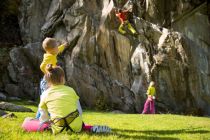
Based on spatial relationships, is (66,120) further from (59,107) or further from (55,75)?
(55,75)

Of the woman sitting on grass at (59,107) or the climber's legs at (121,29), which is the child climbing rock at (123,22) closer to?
the climber's legs at (121,29)

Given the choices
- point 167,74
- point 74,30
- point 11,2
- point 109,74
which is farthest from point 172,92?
point 11,2

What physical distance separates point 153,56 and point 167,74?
2105 millimetres

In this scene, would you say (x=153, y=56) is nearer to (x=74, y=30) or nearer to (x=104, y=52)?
(x=104, y=52)

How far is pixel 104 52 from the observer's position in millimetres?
35062

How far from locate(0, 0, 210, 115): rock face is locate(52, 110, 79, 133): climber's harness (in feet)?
76.7

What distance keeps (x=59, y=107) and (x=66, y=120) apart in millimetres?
358

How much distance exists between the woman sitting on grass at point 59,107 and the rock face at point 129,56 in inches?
914

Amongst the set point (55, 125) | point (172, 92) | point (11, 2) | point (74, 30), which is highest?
point (11, 2)

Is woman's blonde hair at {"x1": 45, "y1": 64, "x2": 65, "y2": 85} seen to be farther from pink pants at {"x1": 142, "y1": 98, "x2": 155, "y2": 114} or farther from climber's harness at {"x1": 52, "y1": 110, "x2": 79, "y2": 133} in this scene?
pink pants at {"x1": 142, "y1": 98, "x2": 155, "y2": 114}

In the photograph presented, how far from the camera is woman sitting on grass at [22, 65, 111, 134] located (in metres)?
8.95

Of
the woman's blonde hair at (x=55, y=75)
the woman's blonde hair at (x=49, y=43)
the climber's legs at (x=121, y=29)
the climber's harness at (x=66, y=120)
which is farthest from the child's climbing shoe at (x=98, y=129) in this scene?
the climber's legs at (x=121, y=29)

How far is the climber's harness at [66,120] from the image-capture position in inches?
350

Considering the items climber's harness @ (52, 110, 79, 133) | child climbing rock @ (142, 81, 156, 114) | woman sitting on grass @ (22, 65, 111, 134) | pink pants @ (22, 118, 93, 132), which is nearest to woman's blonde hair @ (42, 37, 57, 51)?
woman sitting on grass @ (22, 65, 111, 134)
